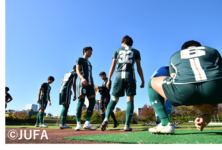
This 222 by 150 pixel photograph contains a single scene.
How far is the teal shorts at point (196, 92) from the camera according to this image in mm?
1465

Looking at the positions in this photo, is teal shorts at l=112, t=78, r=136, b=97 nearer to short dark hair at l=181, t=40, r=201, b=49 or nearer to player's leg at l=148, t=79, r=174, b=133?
player's leg at l=148, t=79, r=174, b=133

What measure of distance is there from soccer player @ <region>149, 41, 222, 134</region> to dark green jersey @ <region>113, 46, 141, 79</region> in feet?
6.46

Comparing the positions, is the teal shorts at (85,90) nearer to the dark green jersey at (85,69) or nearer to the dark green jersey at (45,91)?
the dark green jersey at (85,69)

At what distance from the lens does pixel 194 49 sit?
173 centimetres

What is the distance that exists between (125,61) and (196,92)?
8.09 ft

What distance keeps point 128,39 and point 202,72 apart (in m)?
2.96

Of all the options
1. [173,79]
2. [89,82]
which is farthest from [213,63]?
[89,82]

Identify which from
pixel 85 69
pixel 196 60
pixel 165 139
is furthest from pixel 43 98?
pixel 196 60

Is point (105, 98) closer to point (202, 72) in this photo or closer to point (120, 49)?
point (120, 49)

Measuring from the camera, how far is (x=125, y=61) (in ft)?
12.7

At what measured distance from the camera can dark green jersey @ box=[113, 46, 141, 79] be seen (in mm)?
3806

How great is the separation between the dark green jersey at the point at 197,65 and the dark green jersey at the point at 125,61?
205cm

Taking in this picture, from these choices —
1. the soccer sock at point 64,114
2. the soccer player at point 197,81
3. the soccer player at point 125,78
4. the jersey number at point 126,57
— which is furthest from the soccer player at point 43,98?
the soccer player at point 197,81
